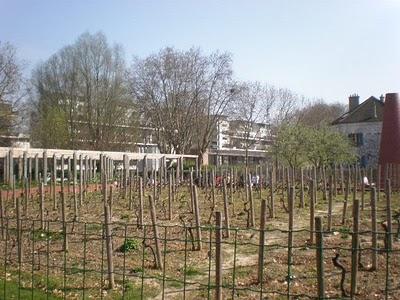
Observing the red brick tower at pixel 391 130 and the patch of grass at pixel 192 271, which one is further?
the red brick tower at pixel 391 130

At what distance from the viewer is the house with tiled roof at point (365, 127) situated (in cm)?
5409

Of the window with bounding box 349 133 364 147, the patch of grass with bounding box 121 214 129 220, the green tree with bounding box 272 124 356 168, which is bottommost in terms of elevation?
the patch of grass with bounding box 121 214 129 220

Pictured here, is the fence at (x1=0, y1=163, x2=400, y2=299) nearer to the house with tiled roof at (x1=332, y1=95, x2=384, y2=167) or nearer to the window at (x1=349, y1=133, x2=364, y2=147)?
the house with tiled roof at (x1=332, y1=95, x2=384, y2=167)

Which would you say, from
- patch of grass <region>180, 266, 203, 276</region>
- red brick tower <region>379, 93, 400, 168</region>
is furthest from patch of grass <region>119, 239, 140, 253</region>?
red brick tower <region>379, 93, 400, 168</region>

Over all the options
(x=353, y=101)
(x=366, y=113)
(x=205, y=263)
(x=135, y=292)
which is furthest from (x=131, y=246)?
(x=353, y=101)

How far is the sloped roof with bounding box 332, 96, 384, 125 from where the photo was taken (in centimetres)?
5606

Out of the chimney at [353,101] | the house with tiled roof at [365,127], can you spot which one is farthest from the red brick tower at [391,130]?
the chimney at [353,101]

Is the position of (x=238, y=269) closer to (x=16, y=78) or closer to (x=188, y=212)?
(x=188, y=212)

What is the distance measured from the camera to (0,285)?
7801mm

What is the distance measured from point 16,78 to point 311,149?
23.3 m

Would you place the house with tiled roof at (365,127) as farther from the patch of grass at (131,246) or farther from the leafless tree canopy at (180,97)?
the patch of grass at (131,246)

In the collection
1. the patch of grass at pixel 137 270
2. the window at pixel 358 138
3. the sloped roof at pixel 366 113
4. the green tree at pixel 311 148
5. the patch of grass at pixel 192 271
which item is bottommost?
the patch of grass at pixel 192 271

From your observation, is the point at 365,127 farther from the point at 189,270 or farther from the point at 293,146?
the point at 189,270

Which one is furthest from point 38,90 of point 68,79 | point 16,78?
point 16,78
